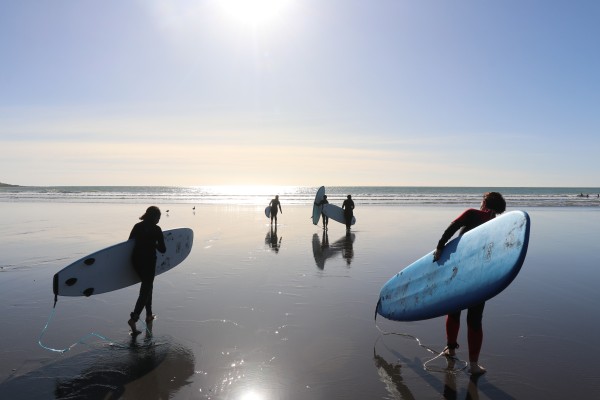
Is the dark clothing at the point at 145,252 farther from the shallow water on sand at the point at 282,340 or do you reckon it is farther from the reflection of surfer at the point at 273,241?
the reflection of surfer at the point at 273,241

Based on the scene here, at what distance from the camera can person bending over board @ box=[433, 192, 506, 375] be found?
444 centimetres

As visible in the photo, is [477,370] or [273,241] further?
[273,241]

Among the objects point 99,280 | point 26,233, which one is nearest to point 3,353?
Answer: point 99,280

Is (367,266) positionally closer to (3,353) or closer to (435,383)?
(435,383)

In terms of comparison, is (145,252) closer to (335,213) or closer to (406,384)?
(406,384)

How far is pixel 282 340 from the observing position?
5.27 metres

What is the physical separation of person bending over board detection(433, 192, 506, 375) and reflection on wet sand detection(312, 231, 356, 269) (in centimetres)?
523

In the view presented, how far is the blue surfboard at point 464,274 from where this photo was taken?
3908 mm

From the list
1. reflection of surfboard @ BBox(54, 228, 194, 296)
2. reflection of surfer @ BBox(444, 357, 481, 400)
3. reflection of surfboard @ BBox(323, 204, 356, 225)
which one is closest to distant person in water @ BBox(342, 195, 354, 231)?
reflection of surfboard @ BBox(323, 204, 356, 225)

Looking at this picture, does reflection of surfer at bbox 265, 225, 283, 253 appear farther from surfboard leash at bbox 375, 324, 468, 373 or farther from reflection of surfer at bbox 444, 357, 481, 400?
reflection of surfer at bbox 444, 357, 481, 400

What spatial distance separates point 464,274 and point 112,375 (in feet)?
12.4

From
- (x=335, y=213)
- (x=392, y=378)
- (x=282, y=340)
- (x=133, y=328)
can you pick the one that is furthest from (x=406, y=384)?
(x=335, y=213)

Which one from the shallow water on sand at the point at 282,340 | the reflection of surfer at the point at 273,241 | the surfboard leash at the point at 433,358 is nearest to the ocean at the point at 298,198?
the reflection of surfer at the point at 273,241

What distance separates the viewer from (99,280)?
6.07 m
